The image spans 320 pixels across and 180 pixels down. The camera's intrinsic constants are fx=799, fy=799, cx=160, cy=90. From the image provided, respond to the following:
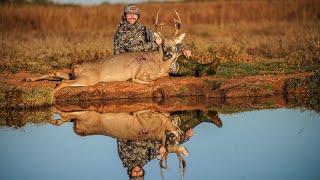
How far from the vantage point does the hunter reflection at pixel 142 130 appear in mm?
14739

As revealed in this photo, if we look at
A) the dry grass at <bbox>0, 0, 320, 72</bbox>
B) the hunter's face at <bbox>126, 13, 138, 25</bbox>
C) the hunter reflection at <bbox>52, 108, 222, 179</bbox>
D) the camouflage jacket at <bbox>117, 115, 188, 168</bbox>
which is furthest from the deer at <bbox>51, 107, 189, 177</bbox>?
the dry grass at <bbox>0, 0, 320, 72</bbox>

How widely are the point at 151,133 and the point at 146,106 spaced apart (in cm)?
290

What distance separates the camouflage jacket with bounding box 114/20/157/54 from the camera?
1977 centimetres

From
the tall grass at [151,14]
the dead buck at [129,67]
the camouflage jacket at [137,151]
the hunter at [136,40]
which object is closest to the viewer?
the camouflage jacket at [137,151]

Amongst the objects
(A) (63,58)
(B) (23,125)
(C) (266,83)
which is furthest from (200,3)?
(B) (23,125)

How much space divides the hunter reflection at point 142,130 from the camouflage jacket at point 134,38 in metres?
2.33

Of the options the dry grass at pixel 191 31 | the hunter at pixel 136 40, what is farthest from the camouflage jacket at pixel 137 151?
the dry grass at pixel 191 31

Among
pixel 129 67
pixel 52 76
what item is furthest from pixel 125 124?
pixel 52 76

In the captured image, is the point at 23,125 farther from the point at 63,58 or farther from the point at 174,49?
the point at 63,58

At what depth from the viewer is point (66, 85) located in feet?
62.6

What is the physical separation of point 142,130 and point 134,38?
413 centimetres

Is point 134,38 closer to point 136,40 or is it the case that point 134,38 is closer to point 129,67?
point 136,40

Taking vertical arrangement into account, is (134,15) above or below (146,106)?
above

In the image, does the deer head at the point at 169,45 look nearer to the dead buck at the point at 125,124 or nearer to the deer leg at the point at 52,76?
the dead buck at the point at 125,124
